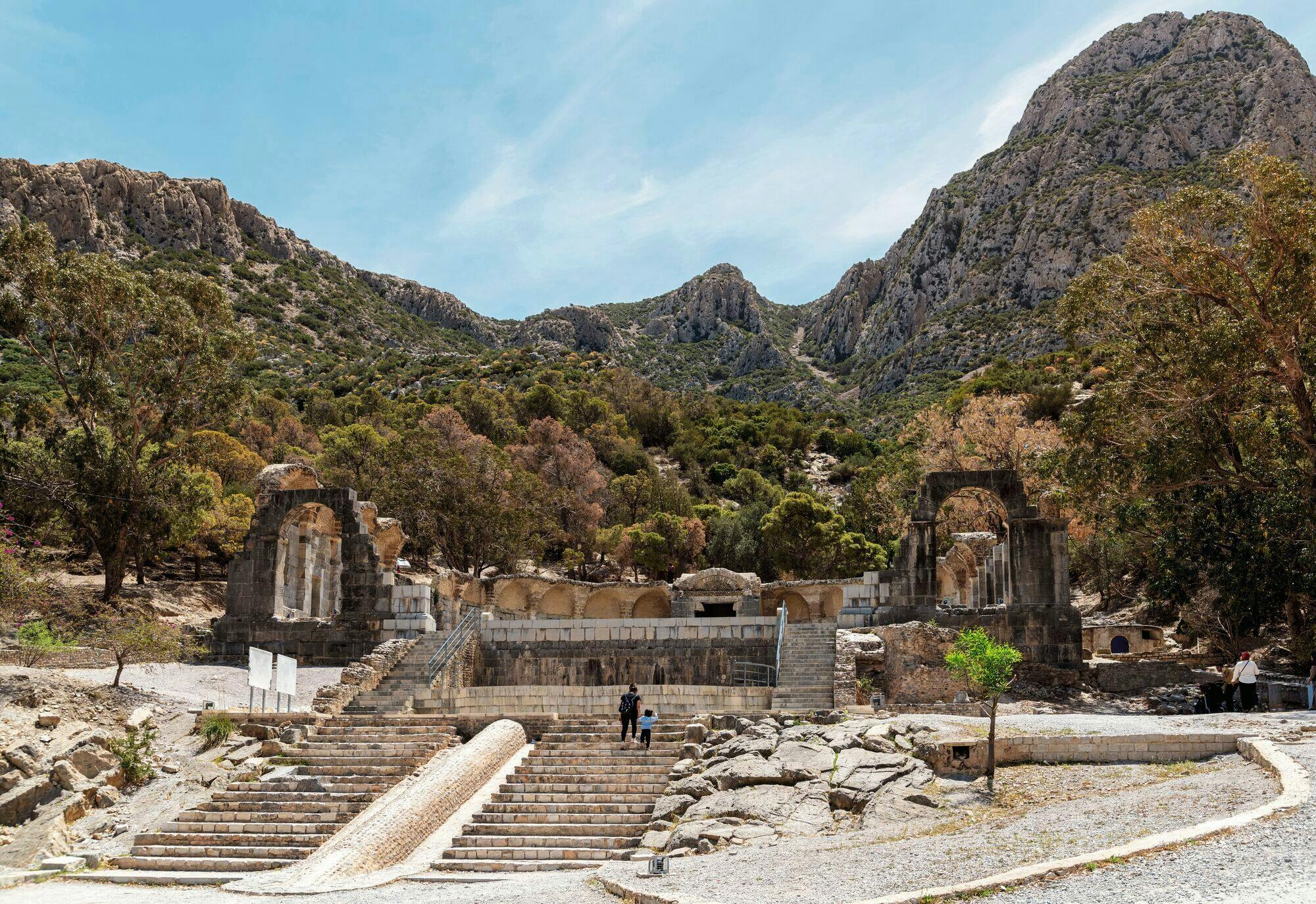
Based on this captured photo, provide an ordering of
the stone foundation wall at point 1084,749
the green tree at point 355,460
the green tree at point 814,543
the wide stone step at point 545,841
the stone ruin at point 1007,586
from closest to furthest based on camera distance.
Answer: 1. the wide stone step at point 545,841
2. the stone foundation wall at point 1084,749
3. the stone ruin at point 1007,586
4. the green tree at point 355,460
5. the green tree at point 814,543

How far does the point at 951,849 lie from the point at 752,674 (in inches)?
552

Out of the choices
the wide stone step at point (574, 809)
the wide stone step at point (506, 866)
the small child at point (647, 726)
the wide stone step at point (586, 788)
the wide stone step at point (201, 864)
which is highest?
the small child at point (647, 726)

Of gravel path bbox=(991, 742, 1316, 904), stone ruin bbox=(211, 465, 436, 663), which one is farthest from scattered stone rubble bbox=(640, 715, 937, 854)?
stone ruin bbox=(211, 465, 436, 663)

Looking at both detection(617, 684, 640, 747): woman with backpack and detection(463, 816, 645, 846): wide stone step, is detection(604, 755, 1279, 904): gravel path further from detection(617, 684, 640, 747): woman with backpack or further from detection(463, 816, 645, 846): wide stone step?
detection(617, 684, 640, 747): woman with backpack

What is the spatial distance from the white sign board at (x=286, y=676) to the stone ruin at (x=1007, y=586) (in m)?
13.8

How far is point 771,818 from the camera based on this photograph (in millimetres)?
13805

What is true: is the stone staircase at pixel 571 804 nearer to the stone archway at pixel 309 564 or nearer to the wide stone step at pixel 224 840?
the wide stone step at pixel 224 840

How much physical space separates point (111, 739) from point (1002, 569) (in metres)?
23.8

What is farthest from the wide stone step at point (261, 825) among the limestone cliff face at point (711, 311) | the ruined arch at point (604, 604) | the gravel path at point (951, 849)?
the limestone cliff face at point (711, 311)

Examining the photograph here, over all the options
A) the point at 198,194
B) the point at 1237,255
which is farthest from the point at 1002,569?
the point at 198,194

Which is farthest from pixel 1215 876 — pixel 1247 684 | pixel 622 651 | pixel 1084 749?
pixel 622 651

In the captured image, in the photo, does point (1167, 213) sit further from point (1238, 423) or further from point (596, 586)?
point (596, 586)

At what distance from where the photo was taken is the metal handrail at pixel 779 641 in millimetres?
22641

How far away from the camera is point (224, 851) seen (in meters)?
14.7
